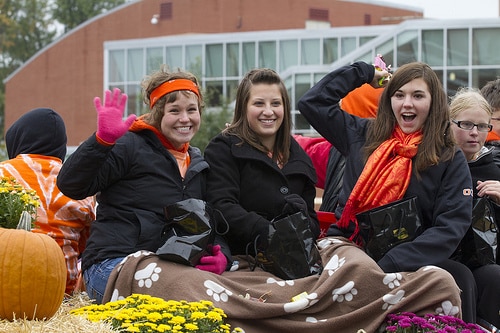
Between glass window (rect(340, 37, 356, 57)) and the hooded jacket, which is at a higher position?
glass window (rect(340, 37, 356, 57))

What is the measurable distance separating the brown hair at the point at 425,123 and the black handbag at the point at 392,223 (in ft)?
1.02

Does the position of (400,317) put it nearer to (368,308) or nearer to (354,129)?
(368,308)

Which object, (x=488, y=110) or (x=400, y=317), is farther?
(x=488, y=110)

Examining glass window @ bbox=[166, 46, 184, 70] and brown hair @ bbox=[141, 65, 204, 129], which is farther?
glass window @ bbox=[166, 46, 184, 70]

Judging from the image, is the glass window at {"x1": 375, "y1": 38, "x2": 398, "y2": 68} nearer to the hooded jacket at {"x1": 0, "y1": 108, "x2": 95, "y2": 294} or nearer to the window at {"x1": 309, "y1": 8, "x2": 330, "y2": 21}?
the window at {"x1": 309, "y1": 8, "x2": 330, "y2": 21}

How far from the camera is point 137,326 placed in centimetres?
402

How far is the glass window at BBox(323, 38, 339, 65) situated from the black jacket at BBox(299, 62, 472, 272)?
36.9m

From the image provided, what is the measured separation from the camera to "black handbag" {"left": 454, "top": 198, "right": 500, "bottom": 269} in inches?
224

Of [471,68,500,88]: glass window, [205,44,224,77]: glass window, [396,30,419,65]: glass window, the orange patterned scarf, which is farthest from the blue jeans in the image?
[205,44,224,77]: glass window

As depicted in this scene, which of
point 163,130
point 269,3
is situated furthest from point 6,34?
point 163,130

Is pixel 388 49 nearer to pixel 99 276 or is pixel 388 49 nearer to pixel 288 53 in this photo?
pixel 288 53

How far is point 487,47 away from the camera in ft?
115

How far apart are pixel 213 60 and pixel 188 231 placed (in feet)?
128

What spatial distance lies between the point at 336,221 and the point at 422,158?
2.79 feet
